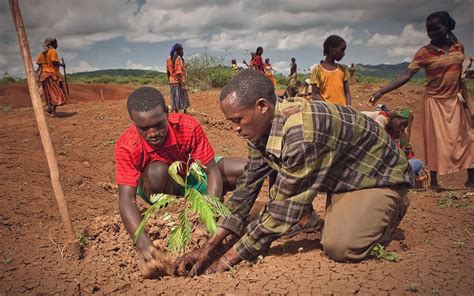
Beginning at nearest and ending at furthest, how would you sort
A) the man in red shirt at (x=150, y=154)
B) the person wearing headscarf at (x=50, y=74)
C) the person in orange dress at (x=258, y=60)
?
the man in red shirt at (x=150, y=154)
the person wearing headscarf at (x=50, y=74)
the person in orange dress at (x=258, y=60)

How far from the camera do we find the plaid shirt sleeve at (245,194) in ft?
7.94

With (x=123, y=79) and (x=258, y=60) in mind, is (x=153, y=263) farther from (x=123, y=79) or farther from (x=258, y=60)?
(x=123, y=79)

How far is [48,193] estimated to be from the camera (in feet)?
12.1

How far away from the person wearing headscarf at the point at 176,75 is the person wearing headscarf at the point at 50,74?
2.28 meters

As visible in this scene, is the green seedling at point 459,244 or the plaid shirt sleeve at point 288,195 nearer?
the plaid shirt sleeve at point 288,195

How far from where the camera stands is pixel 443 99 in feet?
12.7

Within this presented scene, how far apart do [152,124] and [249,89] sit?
81 cm

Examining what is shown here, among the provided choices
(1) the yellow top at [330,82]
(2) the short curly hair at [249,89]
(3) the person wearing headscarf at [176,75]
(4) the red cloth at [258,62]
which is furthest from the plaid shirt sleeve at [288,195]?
(4) the red cloth at [258,62]

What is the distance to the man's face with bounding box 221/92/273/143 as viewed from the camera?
199cm

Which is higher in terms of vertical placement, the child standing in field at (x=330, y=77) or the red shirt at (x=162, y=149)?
the child standing in field at (x=330, y=77)

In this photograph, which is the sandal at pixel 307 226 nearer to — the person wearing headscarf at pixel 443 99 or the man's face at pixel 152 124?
the man's face at pixel 152 124

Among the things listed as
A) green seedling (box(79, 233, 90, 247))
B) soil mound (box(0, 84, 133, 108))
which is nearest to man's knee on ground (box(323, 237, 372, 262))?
green seedling (box(79, 233, 90, 247))

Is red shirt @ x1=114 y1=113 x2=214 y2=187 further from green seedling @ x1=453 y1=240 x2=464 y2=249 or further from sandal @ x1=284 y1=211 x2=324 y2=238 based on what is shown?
green seedling @ x1=453 y1=240 x2=464 y2=249

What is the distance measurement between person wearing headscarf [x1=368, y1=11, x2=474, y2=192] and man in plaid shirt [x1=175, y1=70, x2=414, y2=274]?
1.91 meters
